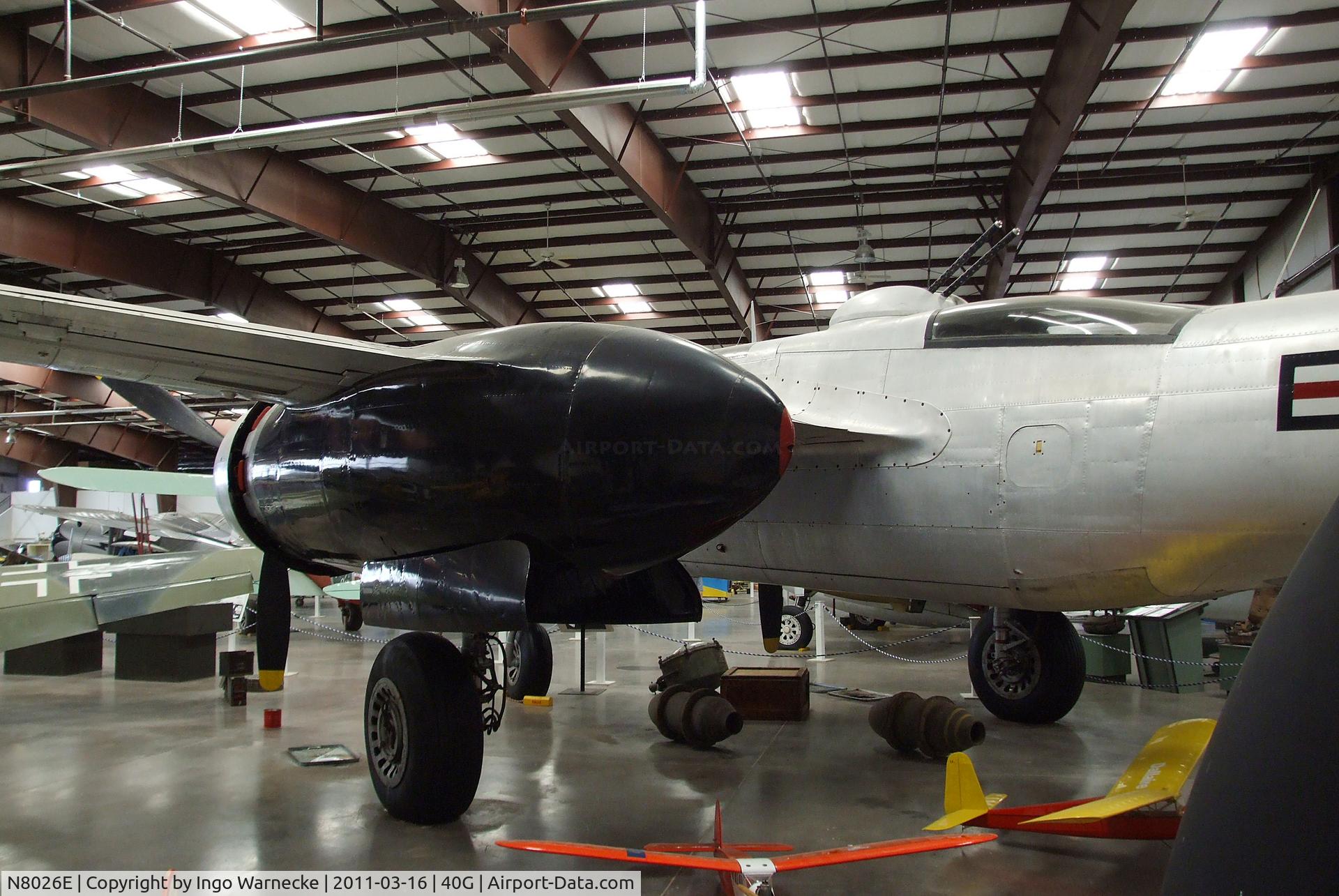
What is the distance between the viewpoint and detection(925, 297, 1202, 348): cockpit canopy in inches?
194

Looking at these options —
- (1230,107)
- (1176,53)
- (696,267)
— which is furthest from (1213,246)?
(696,267)

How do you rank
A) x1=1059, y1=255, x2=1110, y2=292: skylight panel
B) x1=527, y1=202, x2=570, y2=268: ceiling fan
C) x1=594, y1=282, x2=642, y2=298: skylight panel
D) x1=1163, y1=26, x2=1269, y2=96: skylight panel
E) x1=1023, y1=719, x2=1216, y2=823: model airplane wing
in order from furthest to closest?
x1=594, y1=282, x2=642, y2=298: skylight panel < x1=1059, y1=255, x2=1110, y2=292: skylight panel < x1=527, y1=202, x2=570, y2=268: ceiling fan < x1=1163, y1=26, x2=1269, y2=96: skylight panel < x1=1023, y1=719, x2=1216, y2=823: model airplane wing

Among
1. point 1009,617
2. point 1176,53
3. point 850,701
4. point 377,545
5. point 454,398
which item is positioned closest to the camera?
point 454,398

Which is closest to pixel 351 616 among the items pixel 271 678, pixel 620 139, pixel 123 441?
pixel 620 139

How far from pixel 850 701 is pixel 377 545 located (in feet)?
20.0

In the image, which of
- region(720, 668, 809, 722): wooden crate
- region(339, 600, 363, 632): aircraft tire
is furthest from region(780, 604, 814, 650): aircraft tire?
region(339, 600, 363, 632): aircraft tire

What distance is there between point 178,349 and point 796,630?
11.2 metres

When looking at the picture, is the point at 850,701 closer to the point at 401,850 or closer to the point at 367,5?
the point at 401,850

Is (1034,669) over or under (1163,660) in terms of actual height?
over

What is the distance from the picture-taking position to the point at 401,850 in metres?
4.69

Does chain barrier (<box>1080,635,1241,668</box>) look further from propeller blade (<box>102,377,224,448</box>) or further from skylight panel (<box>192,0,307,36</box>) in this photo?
skylight panel (<box>192,0,307,36</box>)

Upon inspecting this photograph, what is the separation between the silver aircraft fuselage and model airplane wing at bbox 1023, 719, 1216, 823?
885 millimetres

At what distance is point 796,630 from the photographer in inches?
559

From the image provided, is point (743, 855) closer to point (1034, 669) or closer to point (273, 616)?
point (273, 616)
